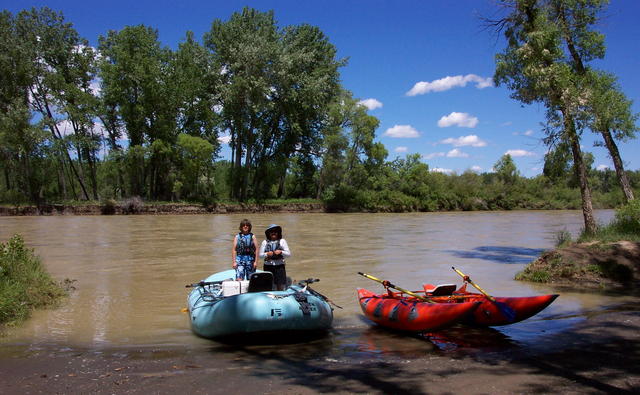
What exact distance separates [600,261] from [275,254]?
705 centimetres

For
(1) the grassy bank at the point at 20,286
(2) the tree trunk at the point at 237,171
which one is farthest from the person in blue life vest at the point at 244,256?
(2) the tree trunk at the point at 237,171

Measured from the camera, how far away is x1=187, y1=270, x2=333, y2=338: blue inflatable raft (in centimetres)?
646

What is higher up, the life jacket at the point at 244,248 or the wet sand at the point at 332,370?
the life jacket at the point at 244,248

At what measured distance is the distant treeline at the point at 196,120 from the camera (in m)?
36.7

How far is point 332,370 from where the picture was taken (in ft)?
17.5

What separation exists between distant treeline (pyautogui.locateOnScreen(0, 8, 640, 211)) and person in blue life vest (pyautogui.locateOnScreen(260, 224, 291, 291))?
94.9 feet

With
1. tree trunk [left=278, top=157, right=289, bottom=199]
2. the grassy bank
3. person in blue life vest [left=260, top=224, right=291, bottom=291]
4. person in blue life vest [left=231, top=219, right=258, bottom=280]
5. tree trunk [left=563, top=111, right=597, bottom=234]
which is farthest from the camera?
tree trunk [left=278, top=157, right=289, bottom=199]

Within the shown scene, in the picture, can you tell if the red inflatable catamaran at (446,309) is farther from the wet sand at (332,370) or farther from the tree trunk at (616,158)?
the tree trunk at (616,158)

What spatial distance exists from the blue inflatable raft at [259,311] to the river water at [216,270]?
280 mm

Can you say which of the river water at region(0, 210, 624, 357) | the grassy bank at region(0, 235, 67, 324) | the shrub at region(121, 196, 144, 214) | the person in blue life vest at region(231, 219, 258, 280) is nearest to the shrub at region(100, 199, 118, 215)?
the shrub at region(121, 196, 144, 214)

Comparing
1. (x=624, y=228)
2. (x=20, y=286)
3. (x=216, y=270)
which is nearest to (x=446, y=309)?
(x=20, y=286)

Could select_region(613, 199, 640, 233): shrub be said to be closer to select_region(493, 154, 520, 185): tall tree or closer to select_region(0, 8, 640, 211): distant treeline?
select_region(0, 8, 640, 211): distant treeline

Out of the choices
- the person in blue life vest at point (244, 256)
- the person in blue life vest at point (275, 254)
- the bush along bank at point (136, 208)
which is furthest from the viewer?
the bush along bank at point (136, 208)

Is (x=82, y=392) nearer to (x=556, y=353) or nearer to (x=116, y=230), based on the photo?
(x=556, y=353)
